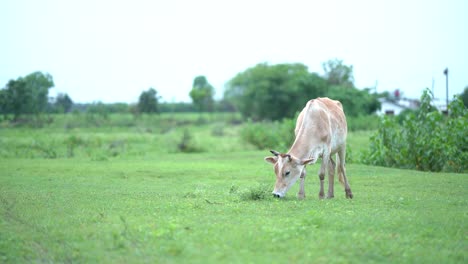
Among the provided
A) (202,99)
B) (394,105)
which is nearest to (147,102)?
(202,99)

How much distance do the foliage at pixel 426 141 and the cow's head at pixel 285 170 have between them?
1065 centimetres

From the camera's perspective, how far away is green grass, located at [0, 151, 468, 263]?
22.1 ft

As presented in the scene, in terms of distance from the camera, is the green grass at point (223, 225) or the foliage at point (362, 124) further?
the foliage at point (362, 124)

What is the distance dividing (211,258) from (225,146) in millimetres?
30677

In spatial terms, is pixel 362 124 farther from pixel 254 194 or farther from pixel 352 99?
pixel 254 194

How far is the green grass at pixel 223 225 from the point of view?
6734 millimetres

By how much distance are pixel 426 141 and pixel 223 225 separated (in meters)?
14.6

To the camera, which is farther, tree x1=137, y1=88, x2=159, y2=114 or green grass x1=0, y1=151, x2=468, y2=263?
tree x1=137, y1=88, x2=159, y2=114

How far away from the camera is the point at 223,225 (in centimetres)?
829

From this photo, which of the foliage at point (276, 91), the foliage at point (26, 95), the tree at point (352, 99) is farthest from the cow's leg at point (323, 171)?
the foliage at point (276, 91)

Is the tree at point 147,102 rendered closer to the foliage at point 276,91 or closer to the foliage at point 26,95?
the foliage at point 26,95

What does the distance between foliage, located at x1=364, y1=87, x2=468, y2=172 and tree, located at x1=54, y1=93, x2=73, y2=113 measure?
38246mm

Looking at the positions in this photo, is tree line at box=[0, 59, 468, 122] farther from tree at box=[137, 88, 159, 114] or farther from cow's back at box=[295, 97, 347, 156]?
cow's back at box=[295, 97, 347, 156]

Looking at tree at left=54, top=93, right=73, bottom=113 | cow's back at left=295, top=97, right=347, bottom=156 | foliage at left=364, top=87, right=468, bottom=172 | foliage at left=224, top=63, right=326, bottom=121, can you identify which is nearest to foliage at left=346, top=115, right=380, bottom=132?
foliage at left=224, top=63, right=326, bottom=121
